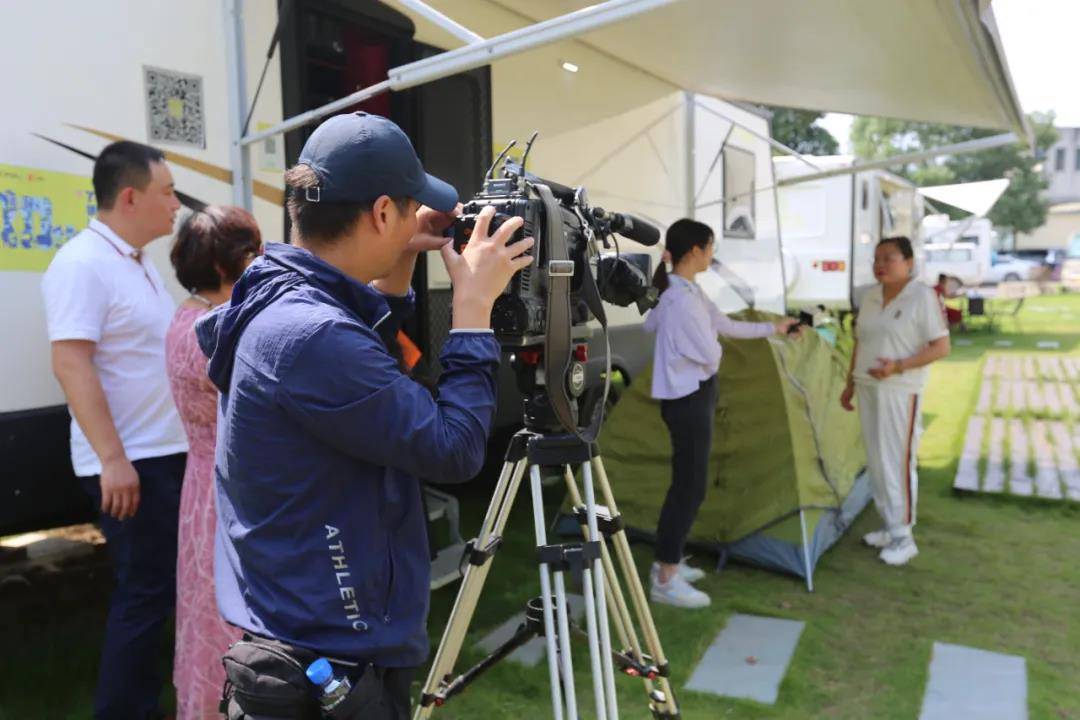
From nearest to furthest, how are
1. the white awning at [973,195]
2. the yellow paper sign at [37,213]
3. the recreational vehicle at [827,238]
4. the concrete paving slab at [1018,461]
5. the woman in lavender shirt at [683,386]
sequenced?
the yellow paper sign at [37,213], the woman in lavender shirt at [683,386], the concrete paving slab at [1018,461], the recreational vehicle at [827,238], the white awning at [973,195]

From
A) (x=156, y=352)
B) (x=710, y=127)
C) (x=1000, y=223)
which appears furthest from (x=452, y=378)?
(x=1000, y=223)

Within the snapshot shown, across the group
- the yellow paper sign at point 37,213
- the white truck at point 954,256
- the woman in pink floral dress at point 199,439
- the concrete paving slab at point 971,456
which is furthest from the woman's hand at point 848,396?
the white truck at point 954,256

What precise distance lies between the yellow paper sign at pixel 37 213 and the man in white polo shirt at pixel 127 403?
0.18m

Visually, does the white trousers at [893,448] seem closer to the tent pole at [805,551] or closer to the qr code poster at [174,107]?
the tent pole at [805,551]

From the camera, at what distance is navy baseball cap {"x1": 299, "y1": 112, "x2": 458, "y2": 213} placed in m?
1.21

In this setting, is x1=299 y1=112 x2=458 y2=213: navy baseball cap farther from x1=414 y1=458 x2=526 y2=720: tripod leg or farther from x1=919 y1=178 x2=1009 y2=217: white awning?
x1=919 y1=178 x2=1009 y2=217: white awning

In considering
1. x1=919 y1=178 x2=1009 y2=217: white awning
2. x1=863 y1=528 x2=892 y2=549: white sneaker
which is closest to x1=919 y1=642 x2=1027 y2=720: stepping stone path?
x1=863 y1=528 x2=892 y2=549: white sneaker

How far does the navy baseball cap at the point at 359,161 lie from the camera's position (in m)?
1.21

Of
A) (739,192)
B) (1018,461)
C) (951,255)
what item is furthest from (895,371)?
(951,255)

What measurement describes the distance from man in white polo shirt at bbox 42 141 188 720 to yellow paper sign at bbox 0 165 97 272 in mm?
178

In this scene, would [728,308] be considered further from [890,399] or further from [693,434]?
[693,434]

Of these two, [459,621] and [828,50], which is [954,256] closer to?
[828,50]

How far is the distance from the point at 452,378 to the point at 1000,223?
41.9 metres

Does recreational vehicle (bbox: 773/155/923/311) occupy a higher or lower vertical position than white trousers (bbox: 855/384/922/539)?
higher
